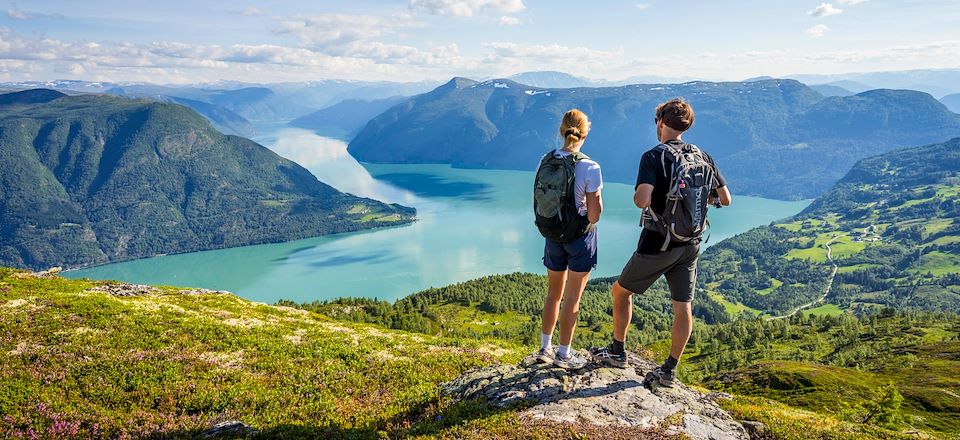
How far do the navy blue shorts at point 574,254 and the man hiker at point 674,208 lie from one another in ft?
2.41

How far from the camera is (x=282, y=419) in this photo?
1051 centimetres

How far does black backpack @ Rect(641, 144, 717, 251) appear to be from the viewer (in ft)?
29.5

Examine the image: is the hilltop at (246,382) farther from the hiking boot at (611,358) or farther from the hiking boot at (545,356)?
the hiking boot at (545,356)

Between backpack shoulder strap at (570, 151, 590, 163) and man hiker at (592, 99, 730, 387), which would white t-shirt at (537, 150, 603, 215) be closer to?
backpack shoulder strap at (570, 151, 590, 163)

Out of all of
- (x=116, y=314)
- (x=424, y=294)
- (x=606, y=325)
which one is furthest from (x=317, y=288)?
(x=116, y=314)

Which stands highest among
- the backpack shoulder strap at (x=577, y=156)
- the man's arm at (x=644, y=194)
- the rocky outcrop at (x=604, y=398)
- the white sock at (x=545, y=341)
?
the backpack shoulder strap at (x=577, y=156)

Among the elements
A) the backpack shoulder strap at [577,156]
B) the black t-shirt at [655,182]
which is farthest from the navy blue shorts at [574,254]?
the backpack shoulder strap at [577,156]

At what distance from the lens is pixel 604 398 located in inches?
388

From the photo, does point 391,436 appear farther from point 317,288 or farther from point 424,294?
point 317,288

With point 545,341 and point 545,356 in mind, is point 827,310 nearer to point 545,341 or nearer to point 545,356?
point 545,356

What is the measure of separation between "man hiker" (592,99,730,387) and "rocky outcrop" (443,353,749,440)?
0.96 m

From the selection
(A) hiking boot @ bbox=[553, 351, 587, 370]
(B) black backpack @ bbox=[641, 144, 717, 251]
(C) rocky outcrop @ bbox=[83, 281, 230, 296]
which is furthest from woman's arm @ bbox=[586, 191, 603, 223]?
(C) rocky outcrop @ bbox=[83, 281, 230, 296]

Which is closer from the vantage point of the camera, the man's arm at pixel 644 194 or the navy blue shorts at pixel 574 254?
the man's arm at pixel 644 194

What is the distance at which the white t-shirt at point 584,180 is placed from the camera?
9.26 meters
